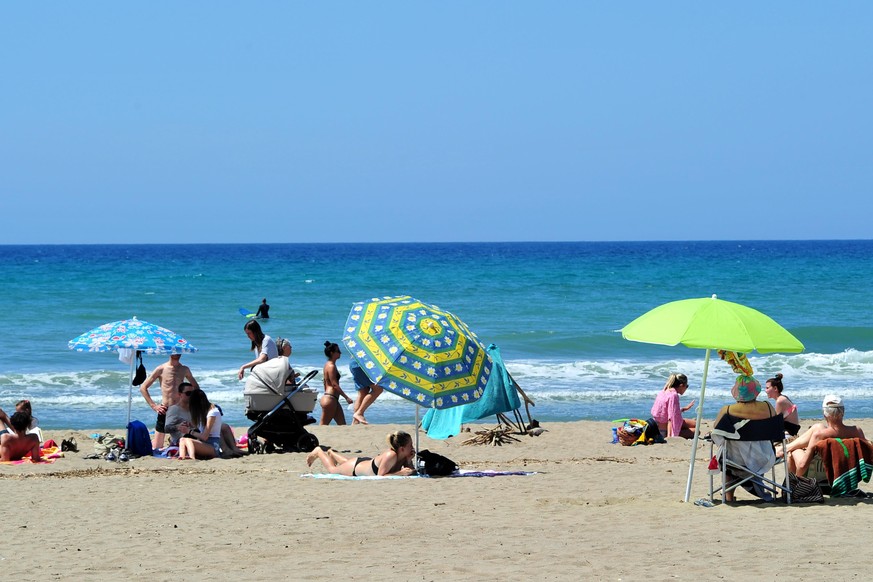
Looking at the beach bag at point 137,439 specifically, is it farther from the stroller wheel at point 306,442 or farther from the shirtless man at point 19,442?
the stroller wheel at point 306,442

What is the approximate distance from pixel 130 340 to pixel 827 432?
256 inches

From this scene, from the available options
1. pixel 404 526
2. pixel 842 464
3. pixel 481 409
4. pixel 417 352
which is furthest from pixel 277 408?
pixel 842 464

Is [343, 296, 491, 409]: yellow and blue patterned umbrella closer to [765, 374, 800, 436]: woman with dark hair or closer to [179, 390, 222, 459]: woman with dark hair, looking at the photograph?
[179, 390, 222, 459]: woman with dark hair

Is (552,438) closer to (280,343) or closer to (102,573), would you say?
(280,343)

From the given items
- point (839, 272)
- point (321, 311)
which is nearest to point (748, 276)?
point (839, 272)

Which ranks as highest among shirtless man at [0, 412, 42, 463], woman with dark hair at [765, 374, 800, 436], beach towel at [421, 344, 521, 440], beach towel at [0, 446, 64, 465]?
woman with dark hair at [765, 374, 800, 436]

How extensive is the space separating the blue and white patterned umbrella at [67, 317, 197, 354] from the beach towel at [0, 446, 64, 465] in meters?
1.08

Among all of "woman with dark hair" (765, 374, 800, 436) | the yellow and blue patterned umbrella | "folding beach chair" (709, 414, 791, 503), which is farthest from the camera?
"woman with dark hair" (765, 374, 800, 436)

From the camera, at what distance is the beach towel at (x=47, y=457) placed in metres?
10.6

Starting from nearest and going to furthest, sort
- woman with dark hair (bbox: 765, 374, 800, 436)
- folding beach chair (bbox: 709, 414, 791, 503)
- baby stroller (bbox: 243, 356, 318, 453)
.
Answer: folding beach chair (bbox: 709, 414, 791, 503), baby stroller (bbox: 243, 356, 318, 453), woman with dark hair (bbox: 765, 374, 800, 436)

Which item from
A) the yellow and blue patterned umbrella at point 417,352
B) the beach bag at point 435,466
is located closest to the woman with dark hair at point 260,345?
the yellow and blue patterned umbrella at point 417,352

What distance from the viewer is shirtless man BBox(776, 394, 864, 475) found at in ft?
27.3

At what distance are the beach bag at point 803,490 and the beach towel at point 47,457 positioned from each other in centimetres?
683

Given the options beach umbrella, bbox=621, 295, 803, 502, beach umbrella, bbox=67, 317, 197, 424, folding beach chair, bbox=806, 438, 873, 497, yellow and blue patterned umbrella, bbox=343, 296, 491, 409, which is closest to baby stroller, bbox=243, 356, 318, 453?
beach umbrella, bbox=67, 317, 197, 424
